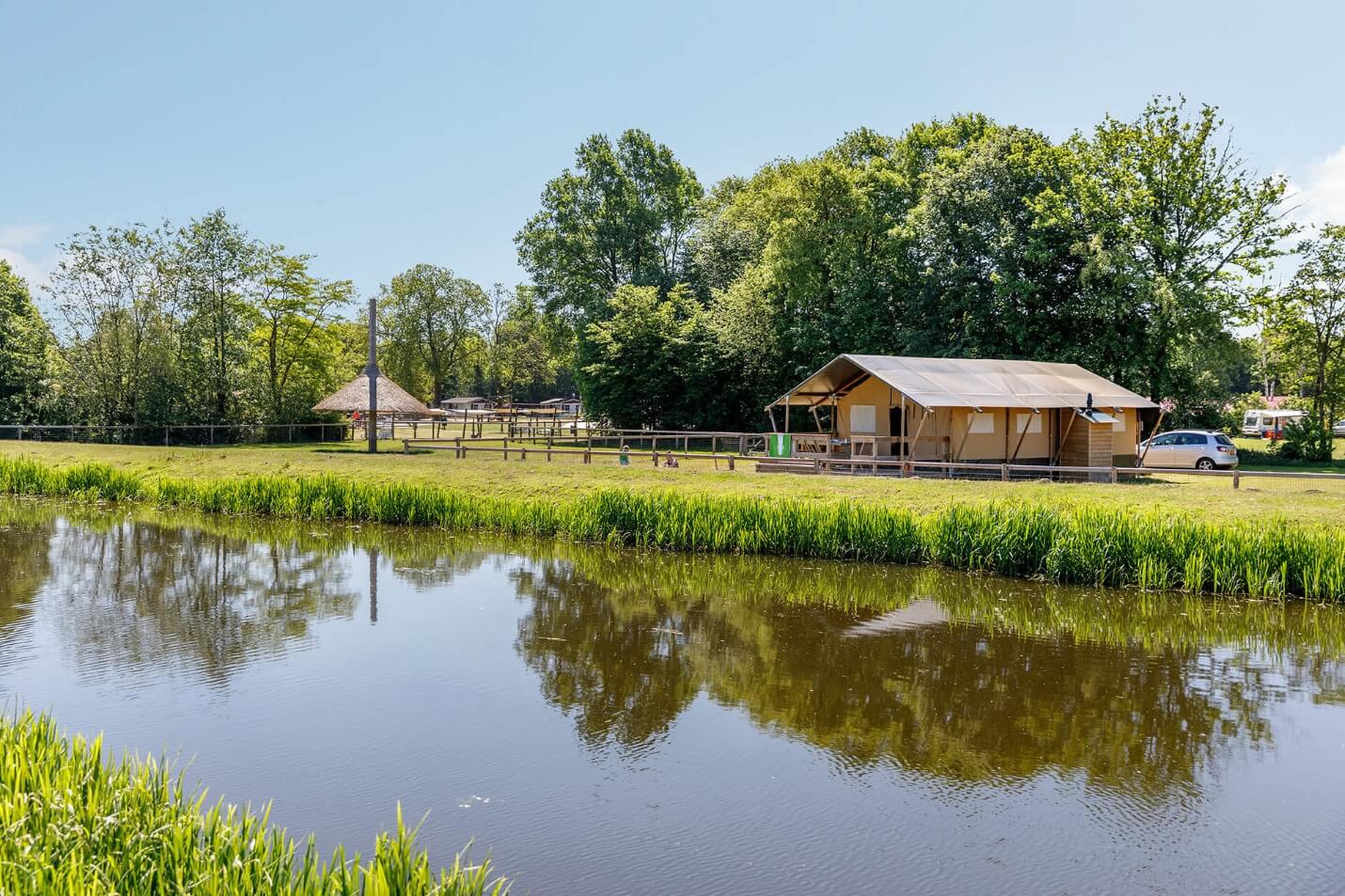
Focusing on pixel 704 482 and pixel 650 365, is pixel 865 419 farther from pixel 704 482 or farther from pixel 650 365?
pixel 650 365

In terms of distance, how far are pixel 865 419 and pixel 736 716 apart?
22.9 metres

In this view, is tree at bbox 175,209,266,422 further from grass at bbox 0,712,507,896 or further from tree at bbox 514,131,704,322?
grass at bbox 0,712,507,896

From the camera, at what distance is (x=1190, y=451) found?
3362cm

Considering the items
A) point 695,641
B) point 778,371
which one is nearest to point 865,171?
point 778,371

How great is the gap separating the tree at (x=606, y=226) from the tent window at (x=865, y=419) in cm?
2645

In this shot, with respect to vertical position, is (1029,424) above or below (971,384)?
below

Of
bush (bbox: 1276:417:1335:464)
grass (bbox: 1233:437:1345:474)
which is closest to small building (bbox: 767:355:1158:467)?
grass (bbox: 1233:437:1345:474)

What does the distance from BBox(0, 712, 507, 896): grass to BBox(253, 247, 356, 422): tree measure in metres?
51.5

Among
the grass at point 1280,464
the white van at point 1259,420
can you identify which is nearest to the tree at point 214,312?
the grass at point 1280,464

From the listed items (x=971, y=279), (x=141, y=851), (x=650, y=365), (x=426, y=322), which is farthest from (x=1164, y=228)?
(x=426, y=322)

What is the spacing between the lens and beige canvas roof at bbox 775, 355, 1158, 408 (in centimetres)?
2920

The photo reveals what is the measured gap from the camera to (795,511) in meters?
20.9

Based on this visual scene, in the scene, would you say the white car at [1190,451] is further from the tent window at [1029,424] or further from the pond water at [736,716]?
the pond water at [736,716]

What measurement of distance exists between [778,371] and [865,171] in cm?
997
